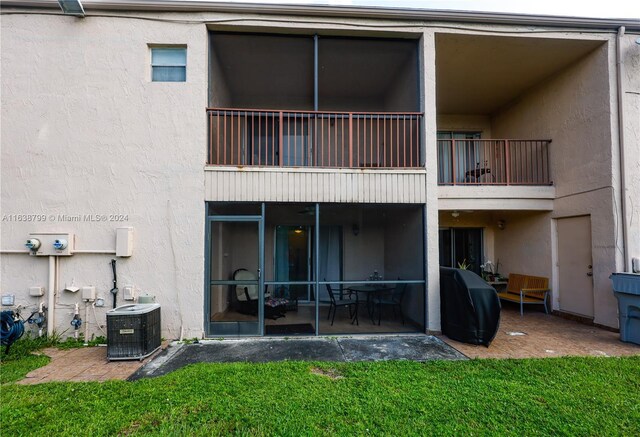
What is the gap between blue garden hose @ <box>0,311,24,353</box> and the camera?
14.7ft

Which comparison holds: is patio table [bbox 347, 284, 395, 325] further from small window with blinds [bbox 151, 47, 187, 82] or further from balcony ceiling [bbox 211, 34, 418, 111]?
small window with blinds [bbox 151, 47, 187, 82]

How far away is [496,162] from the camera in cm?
834

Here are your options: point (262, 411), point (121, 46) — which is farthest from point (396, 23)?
point (262, 411)

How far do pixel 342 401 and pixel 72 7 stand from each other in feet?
23.9

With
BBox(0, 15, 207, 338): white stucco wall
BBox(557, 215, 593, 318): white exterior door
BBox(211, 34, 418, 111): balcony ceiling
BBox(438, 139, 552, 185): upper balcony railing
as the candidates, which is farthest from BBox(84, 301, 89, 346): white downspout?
BBox(557, 215, 593, 318): white exterior door

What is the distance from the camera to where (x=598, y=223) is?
6.01m

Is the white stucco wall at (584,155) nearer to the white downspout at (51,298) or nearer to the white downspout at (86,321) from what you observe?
the white downspout at (86,321)

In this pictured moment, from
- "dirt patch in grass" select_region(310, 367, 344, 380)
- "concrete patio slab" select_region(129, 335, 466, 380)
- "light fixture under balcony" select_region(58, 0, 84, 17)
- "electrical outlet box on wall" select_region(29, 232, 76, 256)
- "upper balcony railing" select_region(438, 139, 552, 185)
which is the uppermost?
"light fixture under balcony" select_region(58, 0, 84, 17)

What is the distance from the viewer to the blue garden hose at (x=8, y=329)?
4488mm

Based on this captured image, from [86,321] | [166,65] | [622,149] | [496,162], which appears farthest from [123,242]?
[622,149]

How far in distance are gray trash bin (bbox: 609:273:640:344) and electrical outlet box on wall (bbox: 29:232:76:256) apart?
9.18 meters

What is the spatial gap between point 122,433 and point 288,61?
691cm

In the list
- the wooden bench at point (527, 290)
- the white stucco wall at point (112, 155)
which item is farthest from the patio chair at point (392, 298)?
the wooden bench at point (527, 290)

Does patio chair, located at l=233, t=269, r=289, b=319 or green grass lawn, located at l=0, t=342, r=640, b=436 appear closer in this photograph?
green grass lawn, located at l=0, t=342, r=640, b=436
